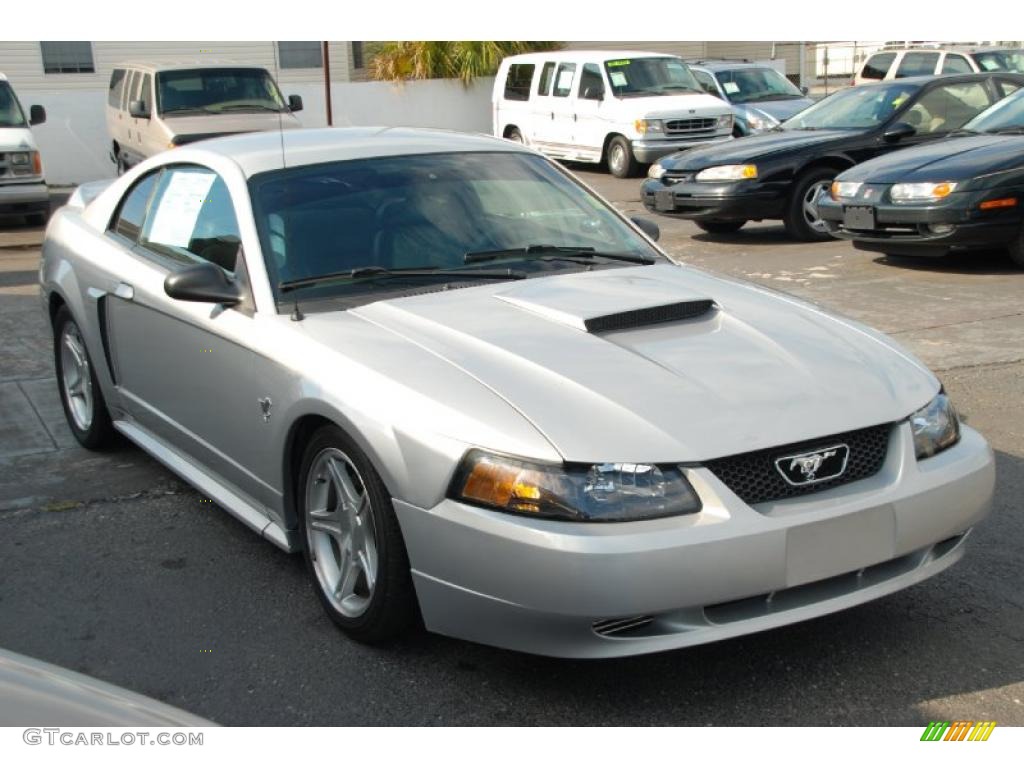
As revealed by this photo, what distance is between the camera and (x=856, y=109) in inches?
521

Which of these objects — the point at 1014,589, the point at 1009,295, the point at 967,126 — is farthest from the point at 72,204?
the point at 967,126

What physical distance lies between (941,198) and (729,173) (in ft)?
9.66

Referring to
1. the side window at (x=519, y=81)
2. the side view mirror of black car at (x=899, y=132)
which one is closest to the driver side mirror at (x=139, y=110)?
the side window at (x=519, y=81)

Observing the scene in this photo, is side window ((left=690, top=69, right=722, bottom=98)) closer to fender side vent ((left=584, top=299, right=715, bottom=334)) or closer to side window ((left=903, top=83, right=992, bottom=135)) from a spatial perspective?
side window ((left=903, top=83, right=992, bottom=135))

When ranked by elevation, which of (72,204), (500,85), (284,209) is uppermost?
(284,209)

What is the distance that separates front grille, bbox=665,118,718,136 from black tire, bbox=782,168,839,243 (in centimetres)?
685

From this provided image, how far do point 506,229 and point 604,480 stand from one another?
1.75 meters

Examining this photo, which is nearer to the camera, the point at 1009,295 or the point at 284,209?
the point at 284,209

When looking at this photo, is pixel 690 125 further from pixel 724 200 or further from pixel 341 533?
pixel 341 533

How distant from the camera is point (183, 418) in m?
4.95

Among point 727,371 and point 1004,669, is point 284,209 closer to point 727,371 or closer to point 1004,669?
point 727,371

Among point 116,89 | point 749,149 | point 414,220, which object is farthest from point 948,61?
point 414,220

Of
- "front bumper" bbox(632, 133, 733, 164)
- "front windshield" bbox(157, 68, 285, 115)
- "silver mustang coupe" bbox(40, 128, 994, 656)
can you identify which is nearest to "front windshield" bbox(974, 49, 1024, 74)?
"front bumper" bbox(632, 133, 733, 164)
